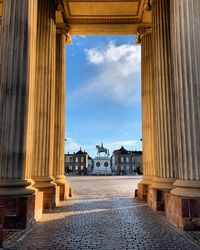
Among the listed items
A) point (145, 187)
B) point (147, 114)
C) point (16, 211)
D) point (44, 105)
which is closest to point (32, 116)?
point (16, 211)

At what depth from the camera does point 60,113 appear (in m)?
23.3

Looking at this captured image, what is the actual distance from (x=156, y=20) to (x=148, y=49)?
18.9 feet

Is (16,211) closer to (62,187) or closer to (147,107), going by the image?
(62,187)

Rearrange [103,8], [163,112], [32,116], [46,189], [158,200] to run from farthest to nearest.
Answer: [103,8]
[46,189]
[163,112]
[158,200]
[32,116]

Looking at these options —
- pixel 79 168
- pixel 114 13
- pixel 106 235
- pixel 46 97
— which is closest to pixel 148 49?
pixel 114 13

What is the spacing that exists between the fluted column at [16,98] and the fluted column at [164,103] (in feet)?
22.3

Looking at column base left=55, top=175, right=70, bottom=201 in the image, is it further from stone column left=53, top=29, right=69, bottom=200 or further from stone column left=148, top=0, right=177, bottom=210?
stone column left=148, top=0, right=177, bottom=210

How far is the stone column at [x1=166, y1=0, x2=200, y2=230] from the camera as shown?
10.5m

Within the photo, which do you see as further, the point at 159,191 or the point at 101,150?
the point at 101,150

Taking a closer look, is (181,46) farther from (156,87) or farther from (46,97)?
(46,97)

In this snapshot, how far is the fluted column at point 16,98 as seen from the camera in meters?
11.0

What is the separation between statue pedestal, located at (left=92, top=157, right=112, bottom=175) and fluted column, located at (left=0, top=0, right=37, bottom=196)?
330 ft

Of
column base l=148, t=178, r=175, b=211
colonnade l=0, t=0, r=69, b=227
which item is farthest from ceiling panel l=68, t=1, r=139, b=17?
column base l=148, t=178, r=175, b=211

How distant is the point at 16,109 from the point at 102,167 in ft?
339
